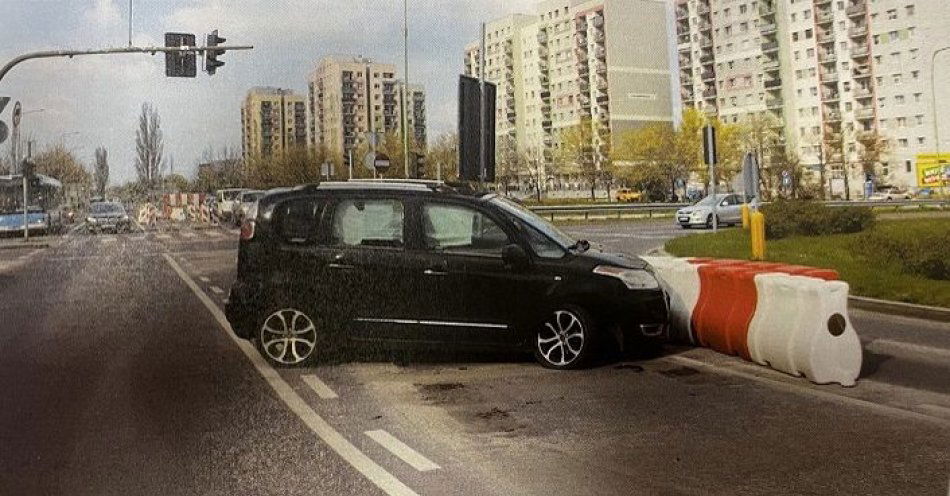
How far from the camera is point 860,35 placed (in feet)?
286

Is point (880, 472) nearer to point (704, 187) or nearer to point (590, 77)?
point (704, 187)

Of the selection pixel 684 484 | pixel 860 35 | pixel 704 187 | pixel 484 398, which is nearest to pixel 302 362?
pixel 484 398

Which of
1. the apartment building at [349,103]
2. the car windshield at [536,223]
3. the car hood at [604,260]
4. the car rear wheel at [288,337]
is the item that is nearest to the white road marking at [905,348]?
the car hood at [604,260]

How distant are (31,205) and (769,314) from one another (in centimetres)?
3511

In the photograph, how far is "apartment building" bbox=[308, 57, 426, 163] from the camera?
1894 cm

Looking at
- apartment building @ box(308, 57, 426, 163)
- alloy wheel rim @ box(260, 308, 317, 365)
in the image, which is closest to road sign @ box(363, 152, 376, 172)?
apartment building @ box(308, 57, 426, 163)

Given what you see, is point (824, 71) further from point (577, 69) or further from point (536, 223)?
point (536, 223)

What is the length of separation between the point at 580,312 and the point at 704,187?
3293 inches

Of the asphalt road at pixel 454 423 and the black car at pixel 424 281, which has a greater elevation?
the black car at pixel 424 281

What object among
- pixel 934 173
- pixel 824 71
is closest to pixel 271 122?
pixel 934 173

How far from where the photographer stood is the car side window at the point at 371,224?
24.8 ft

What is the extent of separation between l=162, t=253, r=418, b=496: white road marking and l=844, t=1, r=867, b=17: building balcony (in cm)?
9202

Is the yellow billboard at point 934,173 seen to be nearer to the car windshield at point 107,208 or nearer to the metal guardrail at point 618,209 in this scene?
the metal guardrail at point 618,209

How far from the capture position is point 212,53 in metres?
20.4
